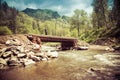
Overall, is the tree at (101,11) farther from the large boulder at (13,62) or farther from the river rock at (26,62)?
the large boulder at (13,62)

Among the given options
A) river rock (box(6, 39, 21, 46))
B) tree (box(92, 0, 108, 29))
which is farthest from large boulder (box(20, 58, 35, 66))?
tree (box(92, 0, 108, 29))

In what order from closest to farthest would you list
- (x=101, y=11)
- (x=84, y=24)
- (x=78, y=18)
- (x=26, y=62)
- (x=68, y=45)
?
1. (x=26, y=62)
2. (x=68, y=45)
3. (x=101, y=11)
4. (x=78, y=18)
5. (x=84, y=24)

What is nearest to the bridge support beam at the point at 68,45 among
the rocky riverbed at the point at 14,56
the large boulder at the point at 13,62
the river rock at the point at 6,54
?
the rocky riverbed at the point at 14,56

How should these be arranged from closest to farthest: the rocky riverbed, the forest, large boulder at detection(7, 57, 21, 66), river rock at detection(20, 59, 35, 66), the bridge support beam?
large boulder at detection(7, 57, 21, 66), the rocky riverbed, river rock at detection(20, 59, 35, 66), the bridge support beam, the forest

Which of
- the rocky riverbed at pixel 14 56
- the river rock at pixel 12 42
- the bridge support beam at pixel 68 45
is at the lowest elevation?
the bridge support beam at pixel 68 45

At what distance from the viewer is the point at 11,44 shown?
3130 cm

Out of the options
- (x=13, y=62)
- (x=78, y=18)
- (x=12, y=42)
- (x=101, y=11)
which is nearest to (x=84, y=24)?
(x=78, y=18)

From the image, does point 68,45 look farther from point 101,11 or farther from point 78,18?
point 78,18

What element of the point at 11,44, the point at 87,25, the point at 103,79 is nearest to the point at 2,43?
the point at 11,44

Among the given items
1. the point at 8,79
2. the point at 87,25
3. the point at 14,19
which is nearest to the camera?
the point at 8,79

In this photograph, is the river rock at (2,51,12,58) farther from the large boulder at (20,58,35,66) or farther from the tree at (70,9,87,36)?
the tree at (70,9,87,36)

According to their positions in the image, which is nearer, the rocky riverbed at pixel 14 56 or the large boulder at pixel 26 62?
the rocky riverbed at pixel 14 56

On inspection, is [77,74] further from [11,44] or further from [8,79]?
[11,44]

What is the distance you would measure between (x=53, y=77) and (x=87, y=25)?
287 ft
